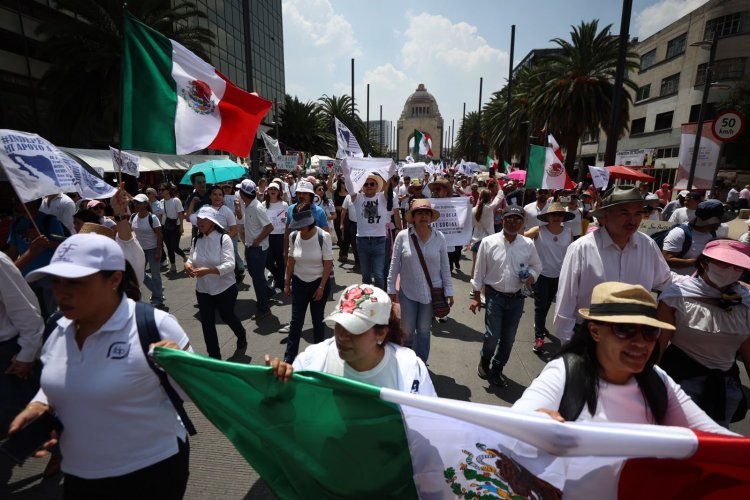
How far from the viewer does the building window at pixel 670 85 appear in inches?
1271

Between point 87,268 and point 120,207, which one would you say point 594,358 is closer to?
point 87,268

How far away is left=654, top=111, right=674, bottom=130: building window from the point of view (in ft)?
109

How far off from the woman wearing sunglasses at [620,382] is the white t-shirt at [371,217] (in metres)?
4.46

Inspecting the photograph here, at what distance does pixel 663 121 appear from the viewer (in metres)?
34.1

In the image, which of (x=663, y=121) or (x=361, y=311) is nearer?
(x=361, y=311)

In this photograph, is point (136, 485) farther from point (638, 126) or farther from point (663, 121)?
point (638, 126)

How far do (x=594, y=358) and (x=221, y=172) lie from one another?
8.45 metres

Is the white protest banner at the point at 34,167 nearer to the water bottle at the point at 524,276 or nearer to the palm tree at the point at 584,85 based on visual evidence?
the water bottle at the point at 524,276

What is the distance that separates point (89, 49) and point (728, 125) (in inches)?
920

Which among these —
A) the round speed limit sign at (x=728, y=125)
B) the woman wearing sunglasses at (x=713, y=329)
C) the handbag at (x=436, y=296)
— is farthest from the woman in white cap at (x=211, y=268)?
the round speed limit sign at (x=728, y=125)

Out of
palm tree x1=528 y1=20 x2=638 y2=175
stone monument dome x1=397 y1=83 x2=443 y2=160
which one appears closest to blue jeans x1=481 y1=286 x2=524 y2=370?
palm tree x1=528 y1=20 x2=638 y2=175

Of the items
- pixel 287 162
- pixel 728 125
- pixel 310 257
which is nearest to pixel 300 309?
pixel 310 257

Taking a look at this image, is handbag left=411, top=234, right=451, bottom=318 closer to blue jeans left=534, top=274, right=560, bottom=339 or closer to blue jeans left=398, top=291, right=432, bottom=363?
blue jeans left=398, top=291, right=432, bottom=363

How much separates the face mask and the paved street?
204 centimetres
